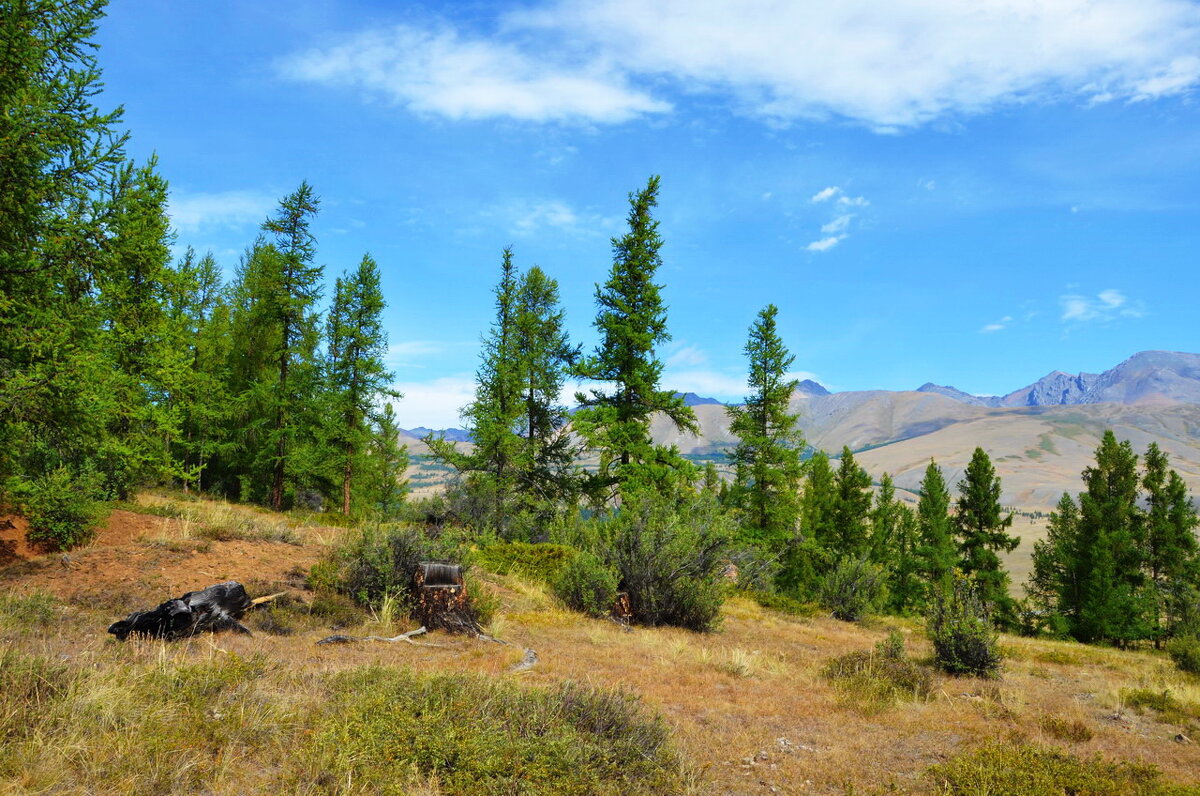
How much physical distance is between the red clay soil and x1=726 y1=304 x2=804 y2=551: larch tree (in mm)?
19877

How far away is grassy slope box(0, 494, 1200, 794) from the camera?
4.03 meters

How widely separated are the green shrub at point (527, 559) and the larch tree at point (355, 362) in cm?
1395

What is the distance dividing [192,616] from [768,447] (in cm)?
2352

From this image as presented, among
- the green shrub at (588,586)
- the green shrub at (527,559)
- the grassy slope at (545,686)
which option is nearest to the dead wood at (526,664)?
the grassy slope at (545,686)

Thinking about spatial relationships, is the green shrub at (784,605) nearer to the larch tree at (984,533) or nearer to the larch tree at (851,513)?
the larch tree at (851,513)

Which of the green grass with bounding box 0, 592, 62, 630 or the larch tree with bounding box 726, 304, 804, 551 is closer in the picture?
the green grass with bounding box 0, 592, 62, 630

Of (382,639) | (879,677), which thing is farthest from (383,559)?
(879,677)

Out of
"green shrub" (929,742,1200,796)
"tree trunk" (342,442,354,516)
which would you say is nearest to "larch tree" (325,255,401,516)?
"tree trunk" (342,442,354,516)

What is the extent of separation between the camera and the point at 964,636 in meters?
10.1

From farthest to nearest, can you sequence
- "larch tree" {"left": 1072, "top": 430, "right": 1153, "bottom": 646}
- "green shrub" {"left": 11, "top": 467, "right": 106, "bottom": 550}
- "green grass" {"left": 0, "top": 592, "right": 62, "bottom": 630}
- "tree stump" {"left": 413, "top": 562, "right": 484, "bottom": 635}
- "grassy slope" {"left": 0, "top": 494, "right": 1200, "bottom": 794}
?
"larch tree" {"left": 1072, "top": 430, "right": 1153, "bottom": 646} → "green shrub" {"left": 11, "top": 467, "right": 106, "bottom": 550} → "tree stump" {"left": 413, "top": 562, "right": 484, "bottom": 635} → "green grass" {"left": 0, "top": 592, "right": 62, "bottom": 630} → "grassy slope" {"left": 0, "top": 494, "right": 1200, "bottom": 794}

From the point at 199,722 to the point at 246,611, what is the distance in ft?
17.3

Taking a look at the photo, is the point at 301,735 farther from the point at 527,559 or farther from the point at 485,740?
the point at 527,559

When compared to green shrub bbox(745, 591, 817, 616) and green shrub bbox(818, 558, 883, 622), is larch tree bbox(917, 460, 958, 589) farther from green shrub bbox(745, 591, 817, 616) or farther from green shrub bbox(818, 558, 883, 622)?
green shrub bbox(745, 591, 817, 616)

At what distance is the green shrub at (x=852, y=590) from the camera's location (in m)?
19.7
